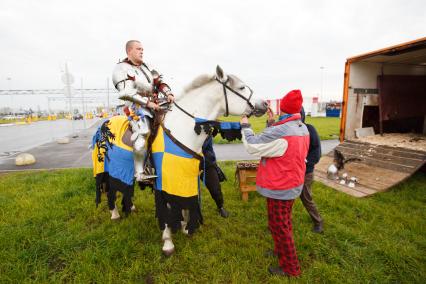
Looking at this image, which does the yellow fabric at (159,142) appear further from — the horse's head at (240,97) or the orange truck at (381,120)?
the orange truck at (381,120)

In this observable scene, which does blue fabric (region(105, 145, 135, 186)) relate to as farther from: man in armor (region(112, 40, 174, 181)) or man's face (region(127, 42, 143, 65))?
man's face (region(127, 42, 143, 65))

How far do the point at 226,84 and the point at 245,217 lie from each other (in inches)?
96.8

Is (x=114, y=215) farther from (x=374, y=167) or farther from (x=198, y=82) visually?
(x=374, y=167)

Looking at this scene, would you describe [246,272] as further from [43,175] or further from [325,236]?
[43,175]

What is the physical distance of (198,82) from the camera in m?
2.49

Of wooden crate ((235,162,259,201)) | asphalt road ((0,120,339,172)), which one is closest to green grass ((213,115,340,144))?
asphalt road ((0,120,339,172))

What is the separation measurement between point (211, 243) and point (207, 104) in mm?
1936

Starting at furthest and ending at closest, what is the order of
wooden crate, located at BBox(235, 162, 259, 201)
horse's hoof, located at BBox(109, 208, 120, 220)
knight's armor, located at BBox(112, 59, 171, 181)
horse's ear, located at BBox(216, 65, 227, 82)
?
wooden crate, located at BBox(235, 162, 259, 201), horse's hoof, located at BBox(109, 208, 120, 220), knight's armor, located at BBox(112, 59, 171, 181), horse's ear, located at BBox(216, 65, 227, 82)

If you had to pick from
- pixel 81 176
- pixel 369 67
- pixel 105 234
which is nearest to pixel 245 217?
pixel 105 234

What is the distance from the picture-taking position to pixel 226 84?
244 cm

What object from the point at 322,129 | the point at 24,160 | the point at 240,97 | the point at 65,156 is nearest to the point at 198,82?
the point at 240,97

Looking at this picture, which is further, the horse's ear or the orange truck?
the orange truck

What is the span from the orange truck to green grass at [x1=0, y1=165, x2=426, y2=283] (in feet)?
2.76

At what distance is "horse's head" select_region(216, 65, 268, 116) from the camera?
2.43m
